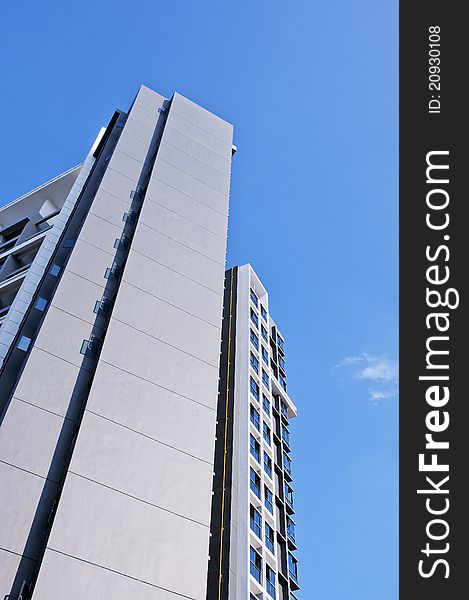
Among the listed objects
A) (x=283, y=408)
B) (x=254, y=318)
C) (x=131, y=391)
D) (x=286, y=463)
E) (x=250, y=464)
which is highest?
(x=254, y=318)

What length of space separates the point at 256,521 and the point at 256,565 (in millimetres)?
2381

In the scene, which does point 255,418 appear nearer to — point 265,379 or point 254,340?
point 265,379

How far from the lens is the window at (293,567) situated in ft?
111

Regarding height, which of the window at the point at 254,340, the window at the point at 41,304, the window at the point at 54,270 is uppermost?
the window at the point at 254,340

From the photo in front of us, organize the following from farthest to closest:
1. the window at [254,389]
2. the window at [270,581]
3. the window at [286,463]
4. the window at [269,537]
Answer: the window at [286,463] < the window at [254,389] < the window at [269,537] < the window at [270,581]

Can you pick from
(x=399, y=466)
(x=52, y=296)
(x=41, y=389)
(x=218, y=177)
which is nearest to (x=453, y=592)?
(x=399, y=466)

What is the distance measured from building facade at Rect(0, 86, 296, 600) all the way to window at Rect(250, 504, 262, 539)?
30cm

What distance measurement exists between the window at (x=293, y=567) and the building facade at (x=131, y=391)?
87 centimetres

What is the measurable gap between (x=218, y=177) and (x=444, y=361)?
Answer: 76.5ft

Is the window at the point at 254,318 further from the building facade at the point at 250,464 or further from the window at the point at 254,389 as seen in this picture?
the window at the point at 254,389

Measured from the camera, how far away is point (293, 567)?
34656mm

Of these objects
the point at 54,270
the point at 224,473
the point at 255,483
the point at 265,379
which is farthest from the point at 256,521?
the point at 54,270

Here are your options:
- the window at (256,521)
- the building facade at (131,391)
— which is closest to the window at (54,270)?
the building facade at (131,391)

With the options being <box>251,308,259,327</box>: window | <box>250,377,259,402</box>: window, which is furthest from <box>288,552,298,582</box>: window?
<box>251,308,259,327</box>: window
